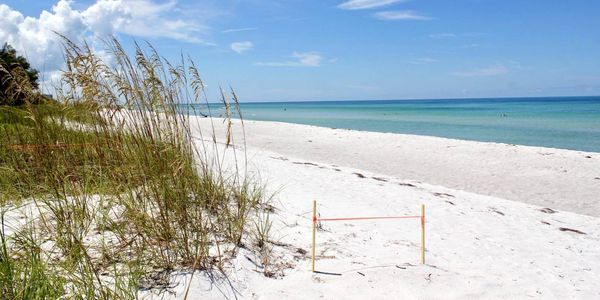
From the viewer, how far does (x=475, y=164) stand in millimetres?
11875

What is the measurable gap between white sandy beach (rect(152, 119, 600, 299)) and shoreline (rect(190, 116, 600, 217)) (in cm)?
7

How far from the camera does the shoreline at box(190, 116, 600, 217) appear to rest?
8711 mm

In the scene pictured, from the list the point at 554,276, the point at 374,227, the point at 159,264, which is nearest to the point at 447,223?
the point at 374,227

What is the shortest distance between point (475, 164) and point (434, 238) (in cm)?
802

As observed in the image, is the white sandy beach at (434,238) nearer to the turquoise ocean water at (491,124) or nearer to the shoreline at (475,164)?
the shoreline at (475,164)

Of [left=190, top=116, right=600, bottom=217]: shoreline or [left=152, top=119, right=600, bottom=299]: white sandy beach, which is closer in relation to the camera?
[left=152, top=119, right=600, bottom=299]: white sandy beach

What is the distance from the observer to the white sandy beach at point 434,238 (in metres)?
3.13

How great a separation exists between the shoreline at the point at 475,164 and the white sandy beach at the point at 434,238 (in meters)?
0.07

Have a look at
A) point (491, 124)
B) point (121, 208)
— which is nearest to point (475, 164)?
point (121, 208)

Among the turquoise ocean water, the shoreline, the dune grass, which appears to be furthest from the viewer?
the turquoise ocean water

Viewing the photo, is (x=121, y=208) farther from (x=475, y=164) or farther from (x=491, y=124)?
(x=491, y=124)

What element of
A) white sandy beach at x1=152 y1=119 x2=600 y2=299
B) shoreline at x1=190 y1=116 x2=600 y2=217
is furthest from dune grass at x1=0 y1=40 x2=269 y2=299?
shoreline at x1=190 y1=116 x2=600 y2=217

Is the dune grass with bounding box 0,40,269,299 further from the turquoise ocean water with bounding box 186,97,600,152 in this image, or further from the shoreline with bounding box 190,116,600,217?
the shoreline with bounding box 190,116,600,217

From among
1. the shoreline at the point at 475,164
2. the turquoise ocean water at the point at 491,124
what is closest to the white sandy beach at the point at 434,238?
the shoreline at the point at 475,164
